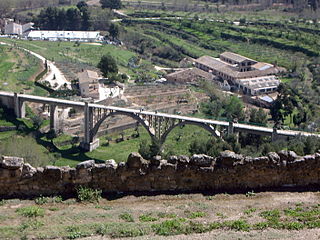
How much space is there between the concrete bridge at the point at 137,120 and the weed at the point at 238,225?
98.9 feet

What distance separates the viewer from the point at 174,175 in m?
13.1

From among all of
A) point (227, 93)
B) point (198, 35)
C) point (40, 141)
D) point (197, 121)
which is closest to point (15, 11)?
point (198, 35)

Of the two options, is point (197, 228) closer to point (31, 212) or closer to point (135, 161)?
point (135, 161)

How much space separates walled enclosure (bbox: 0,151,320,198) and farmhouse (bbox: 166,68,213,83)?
53.8 metres

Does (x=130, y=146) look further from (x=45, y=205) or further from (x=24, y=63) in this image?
(x=45, y=205)

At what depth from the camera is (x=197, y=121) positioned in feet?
143

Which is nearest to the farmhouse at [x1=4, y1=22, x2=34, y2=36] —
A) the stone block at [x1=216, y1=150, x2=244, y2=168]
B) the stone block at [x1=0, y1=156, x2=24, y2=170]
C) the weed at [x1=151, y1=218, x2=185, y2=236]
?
the stone block at [x1=0, y1=156, x2=24, y2=170]

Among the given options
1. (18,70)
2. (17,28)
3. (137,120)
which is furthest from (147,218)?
(17,28)

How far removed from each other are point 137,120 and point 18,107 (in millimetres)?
12332

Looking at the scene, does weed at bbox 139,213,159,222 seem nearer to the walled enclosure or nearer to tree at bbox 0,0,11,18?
the walled enclosure

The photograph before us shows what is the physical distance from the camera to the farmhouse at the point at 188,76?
220 ft

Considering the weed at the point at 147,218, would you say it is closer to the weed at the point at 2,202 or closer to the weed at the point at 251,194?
the weed at the point at 251,194

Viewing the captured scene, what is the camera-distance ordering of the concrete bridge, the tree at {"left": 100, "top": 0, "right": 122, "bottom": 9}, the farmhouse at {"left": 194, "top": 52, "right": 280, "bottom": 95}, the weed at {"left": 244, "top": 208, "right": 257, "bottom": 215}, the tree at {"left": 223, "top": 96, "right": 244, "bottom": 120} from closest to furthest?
1. the weed at {"left": 244, "top": 208, "right": 257, "bottom": 215}
2. the concrete bridge
3. the tree at {"left": 223, "top": 96, "right": 244, "bottom": 120}
4. the farmhouse at {"left": 194, "top": 52, "right": 280, "bottom": 95}
5. the tree at {"left": 100, "top": 0, "right": 122, "bottom": 9}

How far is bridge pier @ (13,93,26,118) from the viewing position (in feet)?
166
